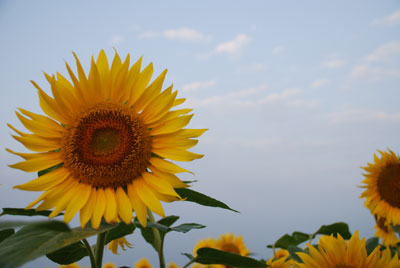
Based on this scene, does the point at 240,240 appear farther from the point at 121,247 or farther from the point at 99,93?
the point at 99,93

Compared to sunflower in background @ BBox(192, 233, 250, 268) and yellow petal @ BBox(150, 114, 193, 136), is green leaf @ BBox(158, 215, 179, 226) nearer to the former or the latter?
yellow petal @ BBox(150, 114, 193, 136)

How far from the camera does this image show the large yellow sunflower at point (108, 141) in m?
1.64

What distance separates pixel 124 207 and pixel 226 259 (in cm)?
55

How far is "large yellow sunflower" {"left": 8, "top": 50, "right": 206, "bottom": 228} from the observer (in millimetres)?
1643

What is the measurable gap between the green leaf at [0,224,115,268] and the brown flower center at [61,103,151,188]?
0.32 meters

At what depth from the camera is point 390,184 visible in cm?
441

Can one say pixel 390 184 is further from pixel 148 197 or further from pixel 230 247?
pixel 148 197

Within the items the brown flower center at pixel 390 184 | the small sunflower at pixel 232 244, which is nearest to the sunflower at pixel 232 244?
the small sunflower at pixel 232 244

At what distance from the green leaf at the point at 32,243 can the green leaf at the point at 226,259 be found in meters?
0.57

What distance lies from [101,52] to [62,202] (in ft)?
2.39

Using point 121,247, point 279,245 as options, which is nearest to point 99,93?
point 121,247

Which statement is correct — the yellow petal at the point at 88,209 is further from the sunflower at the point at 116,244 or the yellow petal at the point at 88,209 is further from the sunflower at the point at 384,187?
the sunflower at the point at 384,187

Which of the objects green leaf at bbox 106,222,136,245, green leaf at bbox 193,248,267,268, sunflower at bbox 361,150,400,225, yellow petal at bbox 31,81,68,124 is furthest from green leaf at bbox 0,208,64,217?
sunflower at bbox 361,150,400,225

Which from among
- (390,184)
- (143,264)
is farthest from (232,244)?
(390,184)
